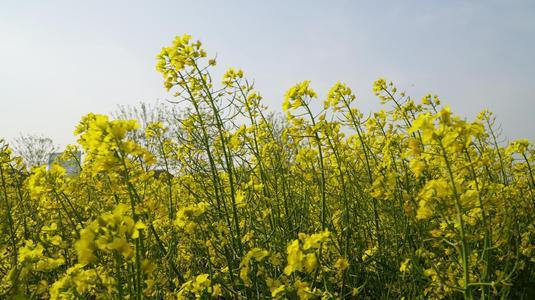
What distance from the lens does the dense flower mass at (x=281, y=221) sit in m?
1.57

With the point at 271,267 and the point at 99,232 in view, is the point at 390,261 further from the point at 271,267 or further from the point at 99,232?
the point at 99,232

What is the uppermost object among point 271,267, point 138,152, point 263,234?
point 138,152

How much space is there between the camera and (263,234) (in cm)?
279

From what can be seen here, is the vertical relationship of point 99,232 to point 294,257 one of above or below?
above

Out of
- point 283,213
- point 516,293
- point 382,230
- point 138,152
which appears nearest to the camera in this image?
point 138,152

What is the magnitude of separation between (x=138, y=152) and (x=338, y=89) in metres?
2.09

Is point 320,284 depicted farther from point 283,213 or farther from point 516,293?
point 516,293

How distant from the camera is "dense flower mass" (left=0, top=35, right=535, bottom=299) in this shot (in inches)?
61.7

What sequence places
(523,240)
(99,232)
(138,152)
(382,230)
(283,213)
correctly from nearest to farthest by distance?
(99,232) < (138,152) < (523,240) < (382,230) < (283,213)

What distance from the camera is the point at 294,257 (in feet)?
5.30

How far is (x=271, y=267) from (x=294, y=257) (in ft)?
4.05

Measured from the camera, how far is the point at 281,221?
3.03 m

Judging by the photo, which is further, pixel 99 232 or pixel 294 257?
pixel 294 257

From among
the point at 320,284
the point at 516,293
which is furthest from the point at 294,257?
the point at 516,293
